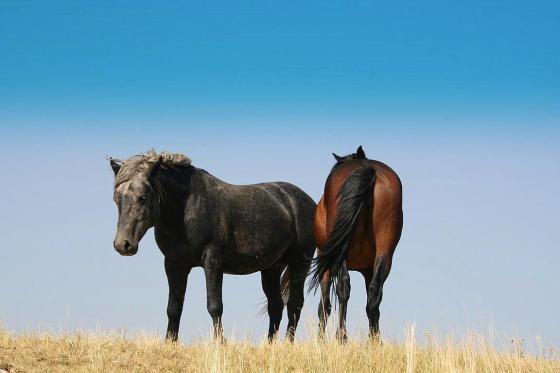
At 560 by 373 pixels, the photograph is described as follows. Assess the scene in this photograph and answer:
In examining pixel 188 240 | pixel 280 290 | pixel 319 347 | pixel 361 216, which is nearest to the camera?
pixel 319 347

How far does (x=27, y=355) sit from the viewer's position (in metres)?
10.3

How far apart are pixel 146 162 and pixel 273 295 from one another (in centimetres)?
372

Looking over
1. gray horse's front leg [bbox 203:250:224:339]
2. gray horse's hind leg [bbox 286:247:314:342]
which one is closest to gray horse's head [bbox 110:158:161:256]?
gray horse's front leg [bbox 203:250:224:339]

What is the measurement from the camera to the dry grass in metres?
9.68

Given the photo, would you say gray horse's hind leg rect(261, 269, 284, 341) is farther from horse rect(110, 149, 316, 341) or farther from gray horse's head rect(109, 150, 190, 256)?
gray horse's head rect(109, 150, 190, 256)

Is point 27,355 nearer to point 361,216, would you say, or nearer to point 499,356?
point 361,216

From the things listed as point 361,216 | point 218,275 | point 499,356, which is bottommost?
point 499,356

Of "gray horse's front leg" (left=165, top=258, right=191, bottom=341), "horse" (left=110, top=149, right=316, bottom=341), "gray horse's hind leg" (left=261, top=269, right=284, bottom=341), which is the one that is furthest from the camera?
"gray horse's hind leg" (left=261, top=269, right=284, bottom=341)

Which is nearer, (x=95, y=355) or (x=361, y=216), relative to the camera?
(x=95, y=355)

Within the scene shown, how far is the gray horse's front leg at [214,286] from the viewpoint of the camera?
12484 millimetres

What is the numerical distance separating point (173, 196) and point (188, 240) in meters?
0.70

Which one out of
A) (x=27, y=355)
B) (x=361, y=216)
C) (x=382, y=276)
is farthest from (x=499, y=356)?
(x=27, y=355)

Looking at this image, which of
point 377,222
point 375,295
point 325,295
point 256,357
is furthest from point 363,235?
point 256,357

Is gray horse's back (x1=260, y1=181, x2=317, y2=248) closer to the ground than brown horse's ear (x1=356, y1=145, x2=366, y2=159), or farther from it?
closer to the ground
